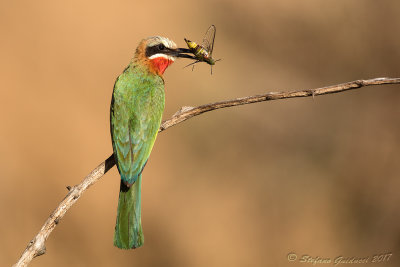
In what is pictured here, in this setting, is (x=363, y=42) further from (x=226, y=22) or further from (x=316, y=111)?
(x=226, y=22)

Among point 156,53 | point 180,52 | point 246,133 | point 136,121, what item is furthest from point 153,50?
point 246,133

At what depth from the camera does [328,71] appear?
6.33 metres

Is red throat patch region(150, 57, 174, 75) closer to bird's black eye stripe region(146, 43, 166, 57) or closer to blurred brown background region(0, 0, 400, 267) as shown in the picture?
bird's black eye stripe region(146, 43, 166, 57)

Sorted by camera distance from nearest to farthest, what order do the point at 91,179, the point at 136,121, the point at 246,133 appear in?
the point at 91,179, the point at 136,121, the point at 246,133

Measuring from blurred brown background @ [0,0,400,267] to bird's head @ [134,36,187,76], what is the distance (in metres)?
2.12

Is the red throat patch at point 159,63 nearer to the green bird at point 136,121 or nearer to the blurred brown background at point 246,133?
the green bird at point 136,121

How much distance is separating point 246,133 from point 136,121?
3.16 m

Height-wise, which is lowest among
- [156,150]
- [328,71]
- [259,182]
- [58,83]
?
[259,182]

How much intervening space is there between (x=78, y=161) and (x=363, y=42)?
3.28m

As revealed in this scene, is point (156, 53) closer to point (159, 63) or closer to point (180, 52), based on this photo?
point (159, 63)

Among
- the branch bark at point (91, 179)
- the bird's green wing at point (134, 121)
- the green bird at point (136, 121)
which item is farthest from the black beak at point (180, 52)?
the branch bark at point (91, 179)

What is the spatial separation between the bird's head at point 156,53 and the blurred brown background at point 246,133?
6.94 ft

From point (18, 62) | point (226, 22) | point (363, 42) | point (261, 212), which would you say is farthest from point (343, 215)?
point (18, 62)

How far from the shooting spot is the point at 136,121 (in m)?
3.16
